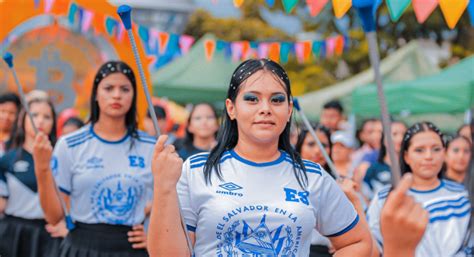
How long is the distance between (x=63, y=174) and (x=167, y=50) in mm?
6941

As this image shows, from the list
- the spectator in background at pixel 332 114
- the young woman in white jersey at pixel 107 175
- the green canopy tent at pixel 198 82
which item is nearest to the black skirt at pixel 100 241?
the young woman in white jersey at pixel 107 175

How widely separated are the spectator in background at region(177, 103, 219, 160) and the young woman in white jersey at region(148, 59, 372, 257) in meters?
3.78

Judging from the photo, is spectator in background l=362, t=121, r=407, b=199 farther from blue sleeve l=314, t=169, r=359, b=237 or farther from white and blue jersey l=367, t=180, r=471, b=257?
blue sleeve l=314, t=169, r=359, b=237

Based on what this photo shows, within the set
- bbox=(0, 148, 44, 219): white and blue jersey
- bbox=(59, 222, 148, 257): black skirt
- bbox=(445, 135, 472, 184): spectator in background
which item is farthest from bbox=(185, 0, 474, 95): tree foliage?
bbox=(59, 222, 148, 257): black skirt

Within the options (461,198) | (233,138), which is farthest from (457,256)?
(233,138)

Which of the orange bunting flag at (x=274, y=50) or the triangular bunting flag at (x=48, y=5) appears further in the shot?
the orange bunting flag at (x=274, y=50)

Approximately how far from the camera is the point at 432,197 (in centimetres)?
496

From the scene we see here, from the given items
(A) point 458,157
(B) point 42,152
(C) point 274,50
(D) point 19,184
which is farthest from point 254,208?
(C) point 274,50

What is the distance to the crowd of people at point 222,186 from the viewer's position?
3.02m

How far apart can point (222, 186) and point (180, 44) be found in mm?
8922

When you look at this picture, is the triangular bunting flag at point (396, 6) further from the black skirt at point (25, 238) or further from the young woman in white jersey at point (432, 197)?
the black skirt at point (25, 238)

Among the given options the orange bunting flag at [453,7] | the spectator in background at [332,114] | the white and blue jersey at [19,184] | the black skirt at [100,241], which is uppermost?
the orange bunting flag at [453,7]

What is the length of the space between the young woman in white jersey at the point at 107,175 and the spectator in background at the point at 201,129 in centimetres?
203

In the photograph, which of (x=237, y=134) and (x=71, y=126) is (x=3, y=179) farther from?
(x=237, y=134)
